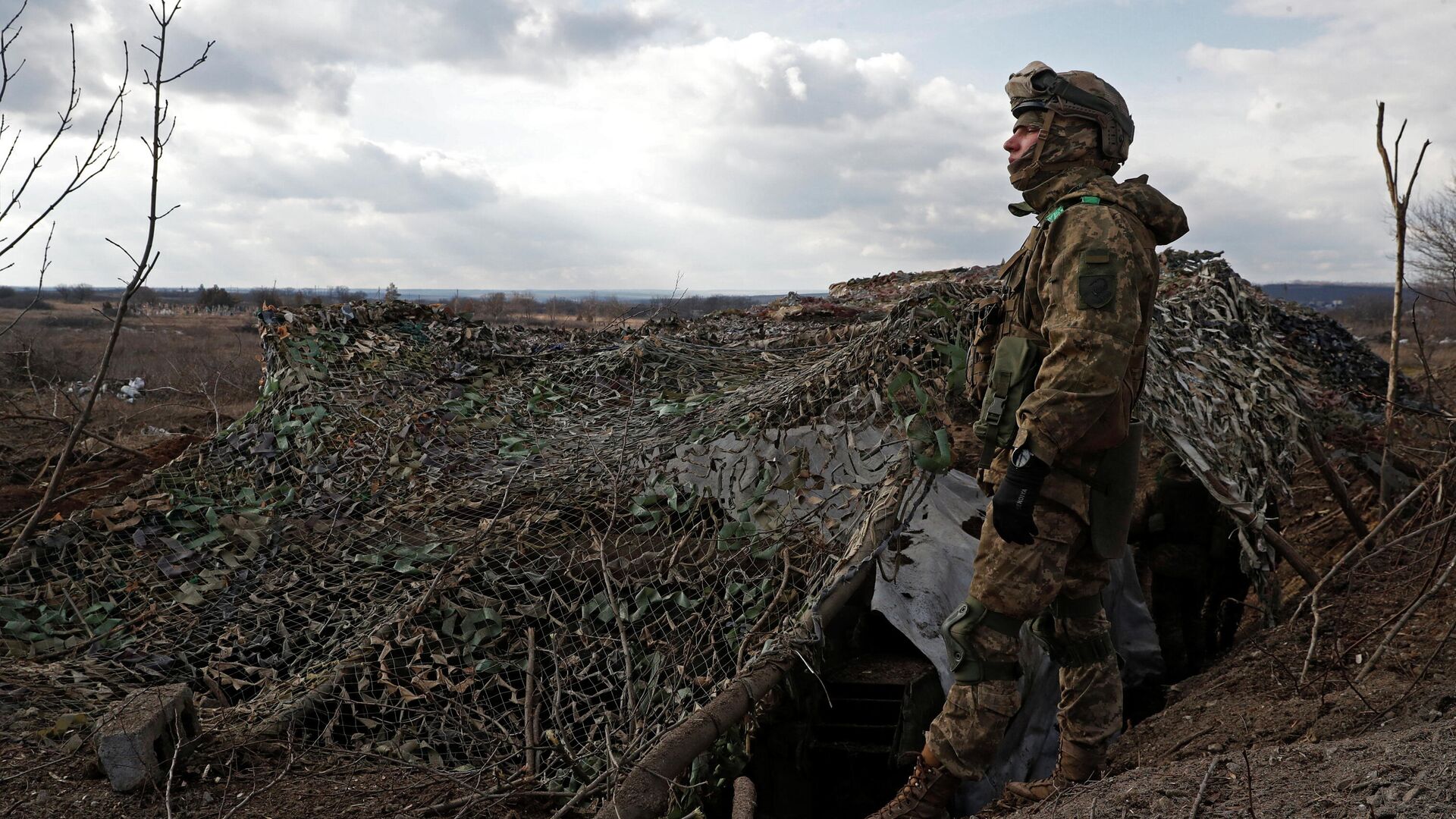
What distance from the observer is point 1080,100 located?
275cm

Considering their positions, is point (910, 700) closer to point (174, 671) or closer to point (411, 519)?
point (411, 519)

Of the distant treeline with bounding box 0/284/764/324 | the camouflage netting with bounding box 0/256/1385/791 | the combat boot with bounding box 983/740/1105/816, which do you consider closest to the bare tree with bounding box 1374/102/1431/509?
the camouflage netting with bounding box 0/256/1385/791

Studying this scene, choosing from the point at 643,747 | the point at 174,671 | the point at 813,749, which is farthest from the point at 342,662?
the point at 813,749

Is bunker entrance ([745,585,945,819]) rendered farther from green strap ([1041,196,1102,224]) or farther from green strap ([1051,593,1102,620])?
green strap ([1041,196,1102,224])

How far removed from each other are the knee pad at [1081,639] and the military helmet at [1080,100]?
1392 millimetres

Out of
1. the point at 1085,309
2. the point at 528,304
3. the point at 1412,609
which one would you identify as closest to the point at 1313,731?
the point at 1412,609

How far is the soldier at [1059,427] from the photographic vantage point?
2525mm

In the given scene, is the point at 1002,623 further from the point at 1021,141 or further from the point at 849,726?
the point at 1021,141

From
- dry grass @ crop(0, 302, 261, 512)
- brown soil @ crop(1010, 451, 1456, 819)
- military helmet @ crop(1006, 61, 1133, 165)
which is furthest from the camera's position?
dry grass @ crop(0, 302, 261, 512)

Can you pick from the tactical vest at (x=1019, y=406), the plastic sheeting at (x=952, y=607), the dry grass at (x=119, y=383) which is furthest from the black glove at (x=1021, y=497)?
the dry grass at (x=119, y=383)

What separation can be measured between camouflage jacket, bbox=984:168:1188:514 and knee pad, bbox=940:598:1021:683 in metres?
0.39

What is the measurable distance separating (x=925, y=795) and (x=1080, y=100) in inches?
84.3

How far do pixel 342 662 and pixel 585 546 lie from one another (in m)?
1.09

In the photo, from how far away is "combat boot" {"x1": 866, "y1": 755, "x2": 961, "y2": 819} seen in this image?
2.72 metres
